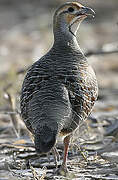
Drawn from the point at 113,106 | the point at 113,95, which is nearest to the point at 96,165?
the point at 113,106

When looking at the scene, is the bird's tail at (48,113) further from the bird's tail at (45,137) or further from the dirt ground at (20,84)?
the dirt ground at (20,84)

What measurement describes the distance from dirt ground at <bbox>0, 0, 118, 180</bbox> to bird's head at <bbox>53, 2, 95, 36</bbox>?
1410mm

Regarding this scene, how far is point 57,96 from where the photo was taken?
7.39 metres

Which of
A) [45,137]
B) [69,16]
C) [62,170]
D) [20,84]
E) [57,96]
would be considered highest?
[69,16]

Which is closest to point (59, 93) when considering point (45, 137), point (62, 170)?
point (45, 137)

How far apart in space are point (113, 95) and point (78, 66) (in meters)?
6.07

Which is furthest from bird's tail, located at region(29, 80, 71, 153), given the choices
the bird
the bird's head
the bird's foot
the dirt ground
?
the bird's head

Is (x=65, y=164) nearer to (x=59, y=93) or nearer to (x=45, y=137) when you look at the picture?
(x=59, y=93)

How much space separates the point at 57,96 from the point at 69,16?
1917mm

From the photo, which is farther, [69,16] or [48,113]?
[69,16]

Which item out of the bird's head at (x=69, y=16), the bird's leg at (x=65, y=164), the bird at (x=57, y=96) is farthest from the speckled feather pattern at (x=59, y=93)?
the bird's head at (x=69, y=16)

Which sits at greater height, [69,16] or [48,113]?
[69,16]

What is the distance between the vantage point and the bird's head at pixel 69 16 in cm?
895

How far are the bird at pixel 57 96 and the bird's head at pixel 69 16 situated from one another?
0.31 meters
